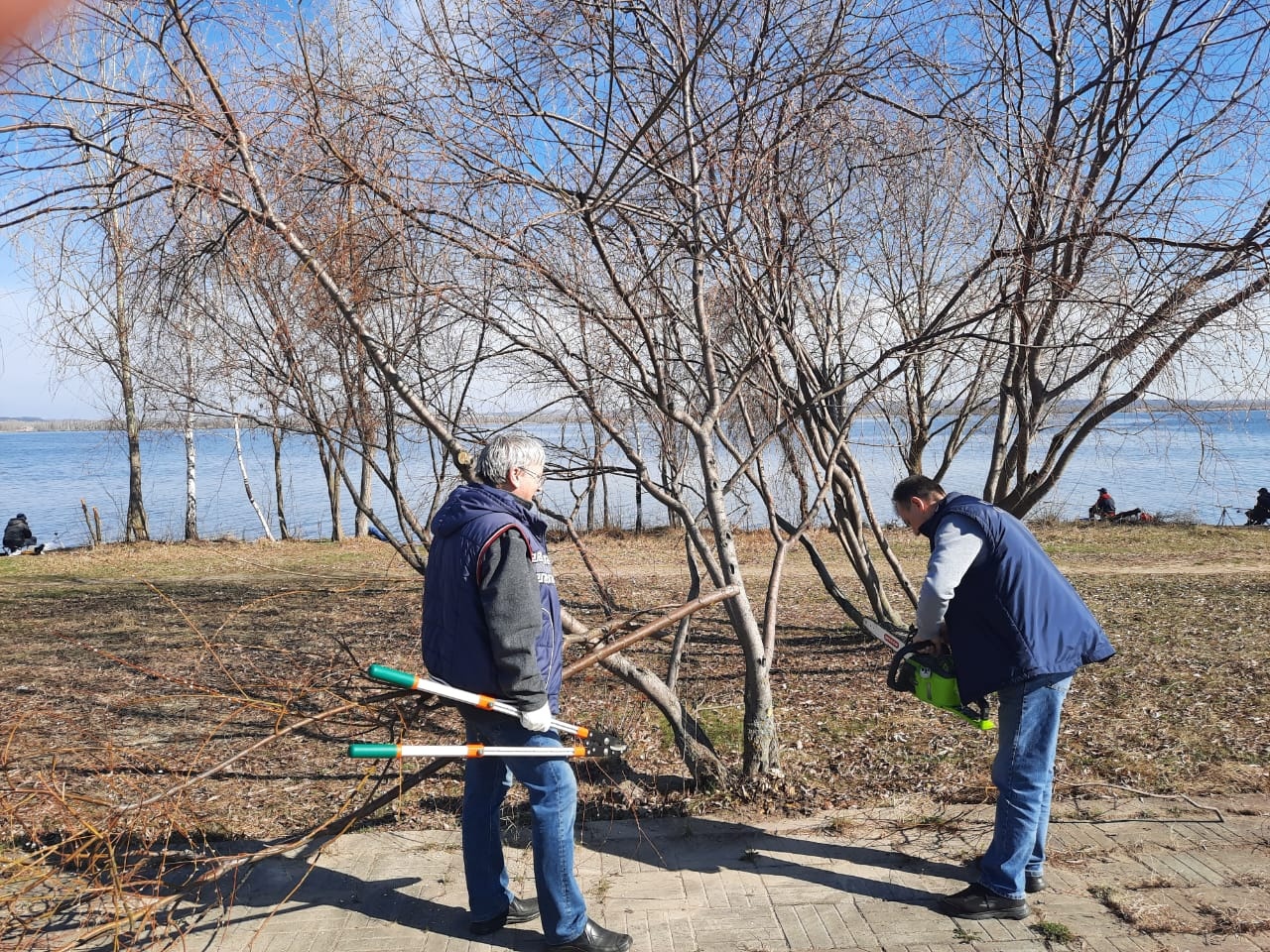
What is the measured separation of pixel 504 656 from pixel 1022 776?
1.98m

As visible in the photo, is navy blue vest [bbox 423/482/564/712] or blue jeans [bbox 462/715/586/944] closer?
navy blue vest [bbox 423/482/564/712]

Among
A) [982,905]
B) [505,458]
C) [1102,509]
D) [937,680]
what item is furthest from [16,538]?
[1102,509]

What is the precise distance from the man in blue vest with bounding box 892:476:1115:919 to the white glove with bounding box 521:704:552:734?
4.78 ft

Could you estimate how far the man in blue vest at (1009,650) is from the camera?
3.55 meters

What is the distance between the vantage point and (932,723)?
5984mm

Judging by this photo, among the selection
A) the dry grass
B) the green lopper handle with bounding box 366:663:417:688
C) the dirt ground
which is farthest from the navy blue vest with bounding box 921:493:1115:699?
the green lopper handle with bounding box 366:663:417:688

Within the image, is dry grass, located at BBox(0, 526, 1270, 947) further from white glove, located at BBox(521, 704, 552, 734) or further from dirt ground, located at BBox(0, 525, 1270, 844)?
white glove, located at BBox(521, 704, 552, 734)

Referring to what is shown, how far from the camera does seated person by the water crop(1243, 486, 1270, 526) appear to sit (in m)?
19.8

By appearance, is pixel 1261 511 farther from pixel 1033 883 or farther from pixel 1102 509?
pixel 1033 883

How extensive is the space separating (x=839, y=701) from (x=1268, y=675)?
3.06 m

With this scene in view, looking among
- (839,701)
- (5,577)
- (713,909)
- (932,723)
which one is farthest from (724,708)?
(5,577)

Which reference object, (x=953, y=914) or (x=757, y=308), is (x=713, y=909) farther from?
(x=757, y=308)

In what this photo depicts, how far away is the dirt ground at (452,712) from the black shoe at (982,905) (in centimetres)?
110

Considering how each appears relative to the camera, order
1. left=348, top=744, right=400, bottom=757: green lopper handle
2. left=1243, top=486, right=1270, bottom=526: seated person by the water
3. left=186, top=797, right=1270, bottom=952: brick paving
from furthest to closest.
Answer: left=1243, top=486, right=1270, bottom=526: seated person by the water < left=186, top=797, right=1270, bottom=952: brick paving < left=348, top=744, right=400, bottom=757: green lopper handle
